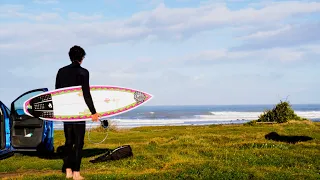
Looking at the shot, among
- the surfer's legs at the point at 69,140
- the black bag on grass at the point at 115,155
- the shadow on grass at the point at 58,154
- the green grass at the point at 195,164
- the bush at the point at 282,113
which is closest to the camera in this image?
the surfer's legs at the point at 69,140

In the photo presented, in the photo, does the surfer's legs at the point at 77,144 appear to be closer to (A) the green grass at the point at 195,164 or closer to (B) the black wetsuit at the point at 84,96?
(B) the black wetsuit at the point at 84,96

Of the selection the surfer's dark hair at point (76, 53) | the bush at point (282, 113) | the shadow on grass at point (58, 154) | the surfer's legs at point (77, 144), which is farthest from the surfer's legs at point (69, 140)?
the bush at point (282, 113)

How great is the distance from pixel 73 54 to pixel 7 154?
5.37 metres

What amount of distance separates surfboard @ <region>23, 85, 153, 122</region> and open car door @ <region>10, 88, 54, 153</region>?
215 cm

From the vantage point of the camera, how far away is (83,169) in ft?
40.8

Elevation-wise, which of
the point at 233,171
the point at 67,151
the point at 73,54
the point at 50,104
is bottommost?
the point at 233,171

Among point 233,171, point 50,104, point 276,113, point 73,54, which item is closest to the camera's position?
point 73,54

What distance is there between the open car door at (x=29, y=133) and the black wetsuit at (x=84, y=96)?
4.46m

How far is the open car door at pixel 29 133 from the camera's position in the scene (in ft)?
46.5

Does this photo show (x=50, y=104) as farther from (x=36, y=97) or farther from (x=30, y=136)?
(x=30, y=136)

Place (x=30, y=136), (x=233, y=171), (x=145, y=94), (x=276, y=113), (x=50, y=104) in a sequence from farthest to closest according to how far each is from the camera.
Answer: (x=276, y=113) → (x=30, y=136) → (x=145, y=94) → (x=50, y=104) → (x=233, y=171)

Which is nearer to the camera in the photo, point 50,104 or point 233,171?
point 233,171

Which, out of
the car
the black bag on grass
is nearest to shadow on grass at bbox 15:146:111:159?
the car

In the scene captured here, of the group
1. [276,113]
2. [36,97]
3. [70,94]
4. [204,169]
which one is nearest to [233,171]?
[204,169]
